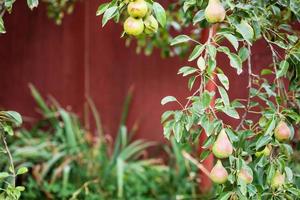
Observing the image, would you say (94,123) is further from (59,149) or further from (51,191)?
(51,191)

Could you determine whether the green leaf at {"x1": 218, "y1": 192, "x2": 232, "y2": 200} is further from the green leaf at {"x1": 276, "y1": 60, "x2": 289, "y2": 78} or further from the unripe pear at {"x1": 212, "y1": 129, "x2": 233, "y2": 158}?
the green leaf at {"x1": 276, "y1": 60, "x2": 289, "y2": 78}

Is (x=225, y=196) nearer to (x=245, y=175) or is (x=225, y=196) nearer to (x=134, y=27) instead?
(x=245, y=175)

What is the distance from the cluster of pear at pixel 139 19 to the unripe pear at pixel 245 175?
0.40m

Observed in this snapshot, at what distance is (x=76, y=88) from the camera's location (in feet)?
13.6

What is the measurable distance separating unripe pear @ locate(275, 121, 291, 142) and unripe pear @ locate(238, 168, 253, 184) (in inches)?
4.8

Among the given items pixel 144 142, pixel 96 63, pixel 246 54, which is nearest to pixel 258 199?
pixel 246 54

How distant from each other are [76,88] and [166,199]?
136 centimetres

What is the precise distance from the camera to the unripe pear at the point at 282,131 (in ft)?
4.46

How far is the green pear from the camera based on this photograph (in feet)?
4.46

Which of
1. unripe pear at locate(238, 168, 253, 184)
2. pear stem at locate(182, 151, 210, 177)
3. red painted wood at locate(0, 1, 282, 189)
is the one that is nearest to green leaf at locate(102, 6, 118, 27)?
unripe pear at locate(238, 168, 253, 184)

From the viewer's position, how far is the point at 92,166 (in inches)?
131

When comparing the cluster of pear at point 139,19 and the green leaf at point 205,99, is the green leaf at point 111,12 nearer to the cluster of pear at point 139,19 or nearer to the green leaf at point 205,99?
the cluster of pear at point 139,19

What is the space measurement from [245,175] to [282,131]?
0.48ft

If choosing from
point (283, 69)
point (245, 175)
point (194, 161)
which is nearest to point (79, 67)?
point (194, 161)
